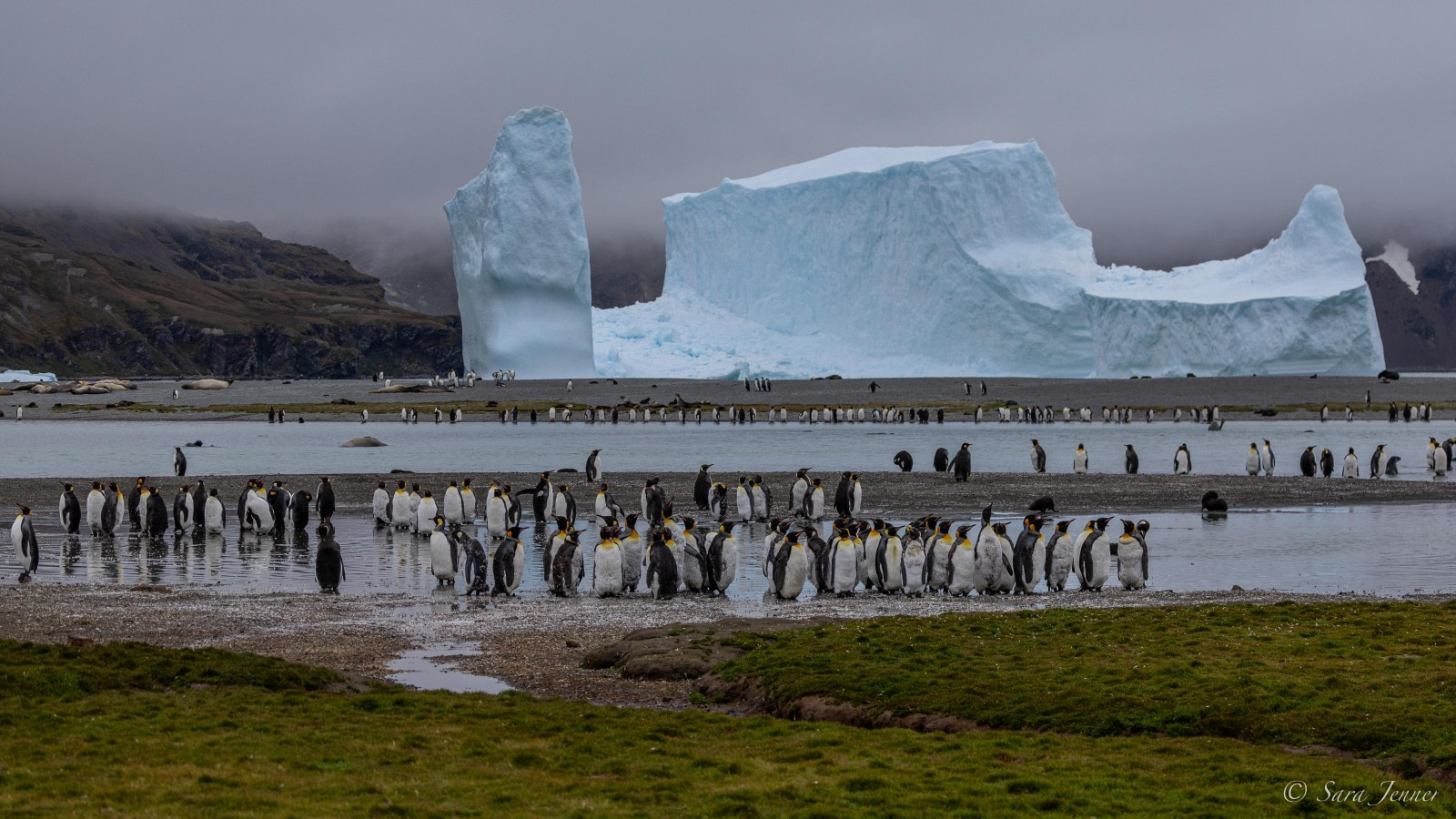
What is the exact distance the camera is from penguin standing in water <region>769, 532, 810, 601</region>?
12523mm

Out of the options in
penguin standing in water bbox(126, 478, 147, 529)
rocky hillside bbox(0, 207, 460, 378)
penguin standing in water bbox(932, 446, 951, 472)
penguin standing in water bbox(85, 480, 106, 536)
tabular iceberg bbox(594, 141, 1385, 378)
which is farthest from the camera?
rocky hillside bbox(0, 207, 460, 378)

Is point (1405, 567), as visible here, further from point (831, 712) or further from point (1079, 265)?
point (1079, 265)

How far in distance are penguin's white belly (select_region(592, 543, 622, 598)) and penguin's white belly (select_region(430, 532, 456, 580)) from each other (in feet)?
5.17

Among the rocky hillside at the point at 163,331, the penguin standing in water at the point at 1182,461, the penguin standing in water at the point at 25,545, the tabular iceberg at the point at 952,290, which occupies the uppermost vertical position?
the rocky hillside at the point at 163,331

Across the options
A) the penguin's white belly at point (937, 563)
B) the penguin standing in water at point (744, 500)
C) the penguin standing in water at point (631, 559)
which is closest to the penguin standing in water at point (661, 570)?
the penguin standing in water at point (631, 559)

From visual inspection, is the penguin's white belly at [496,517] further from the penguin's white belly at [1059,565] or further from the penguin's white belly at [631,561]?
the penguin's white belly at [1059,565]

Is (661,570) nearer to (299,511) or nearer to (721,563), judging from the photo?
(721,563)

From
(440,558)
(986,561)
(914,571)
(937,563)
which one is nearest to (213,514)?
(440,558)

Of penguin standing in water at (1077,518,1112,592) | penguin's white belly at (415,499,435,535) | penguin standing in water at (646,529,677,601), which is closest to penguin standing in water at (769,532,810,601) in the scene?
penguin standing in water at (646,529,677,601)

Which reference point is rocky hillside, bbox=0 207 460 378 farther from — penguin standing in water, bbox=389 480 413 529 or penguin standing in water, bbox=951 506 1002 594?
penguin standing in water, bbox=951 506 1002 594

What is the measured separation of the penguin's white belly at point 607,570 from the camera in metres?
12.7

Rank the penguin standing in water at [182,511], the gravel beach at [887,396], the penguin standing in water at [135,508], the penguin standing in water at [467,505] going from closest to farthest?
the penguin standing in water at [182,511]
the penguin standing in water at [135,508]
the penguin standing in water at [467,505]
the gravel beach at [887,396]

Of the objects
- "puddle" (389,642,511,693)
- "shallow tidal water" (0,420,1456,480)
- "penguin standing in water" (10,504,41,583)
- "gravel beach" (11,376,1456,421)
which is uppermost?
"gravel beach" (11,376,1456,421)

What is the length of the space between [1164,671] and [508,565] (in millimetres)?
6640
